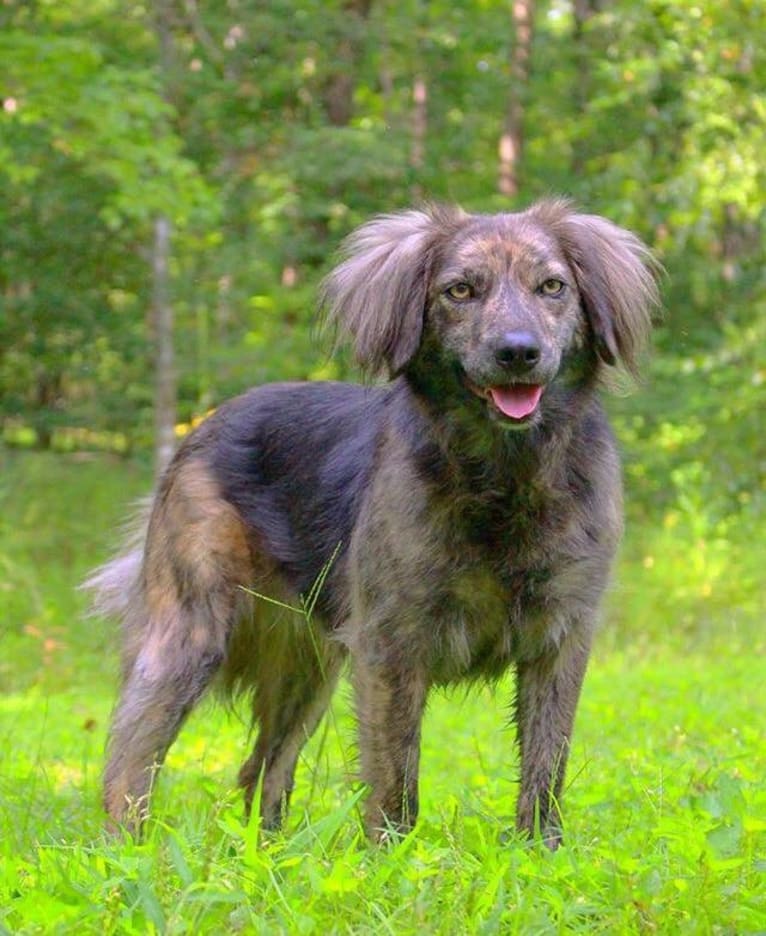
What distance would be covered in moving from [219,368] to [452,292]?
12.7 m

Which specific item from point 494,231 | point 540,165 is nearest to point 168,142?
point 494,231

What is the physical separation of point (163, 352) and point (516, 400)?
12137 mm

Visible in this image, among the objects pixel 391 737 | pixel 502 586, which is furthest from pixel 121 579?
pixel 502 586

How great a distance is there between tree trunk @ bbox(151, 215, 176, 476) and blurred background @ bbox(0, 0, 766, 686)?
0.05 metres

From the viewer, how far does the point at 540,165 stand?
21.0m

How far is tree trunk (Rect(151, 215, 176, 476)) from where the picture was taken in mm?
15578

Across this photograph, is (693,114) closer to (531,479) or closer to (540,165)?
(540,165)

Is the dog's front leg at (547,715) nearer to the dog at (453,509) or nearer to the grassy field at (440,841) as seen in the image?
the dog at (453,509)

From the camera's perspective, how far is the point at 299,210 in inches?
659

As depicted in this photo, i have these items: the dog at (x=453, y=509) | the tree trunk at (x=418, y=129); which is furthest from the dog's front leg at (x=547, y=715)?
the tree trunk at (x=418, y=129)

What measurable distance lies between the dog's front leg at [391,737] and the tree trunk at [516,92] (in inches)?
615

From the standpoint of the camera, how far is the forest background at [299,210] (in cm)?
1213

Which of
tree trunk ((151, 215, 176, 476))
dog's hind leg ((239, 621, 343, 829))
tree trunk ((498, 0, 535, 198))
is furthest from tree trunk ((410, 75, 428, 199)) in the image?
dog's hind leg ((239, 621, 343, 829))

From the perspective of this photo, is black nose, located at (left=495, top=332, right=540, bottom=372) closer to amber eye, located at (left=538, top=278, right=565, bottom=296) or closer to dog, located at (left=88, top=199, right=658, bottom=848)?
dog, located at (left=88, top=199, right=658, bottom=848)
